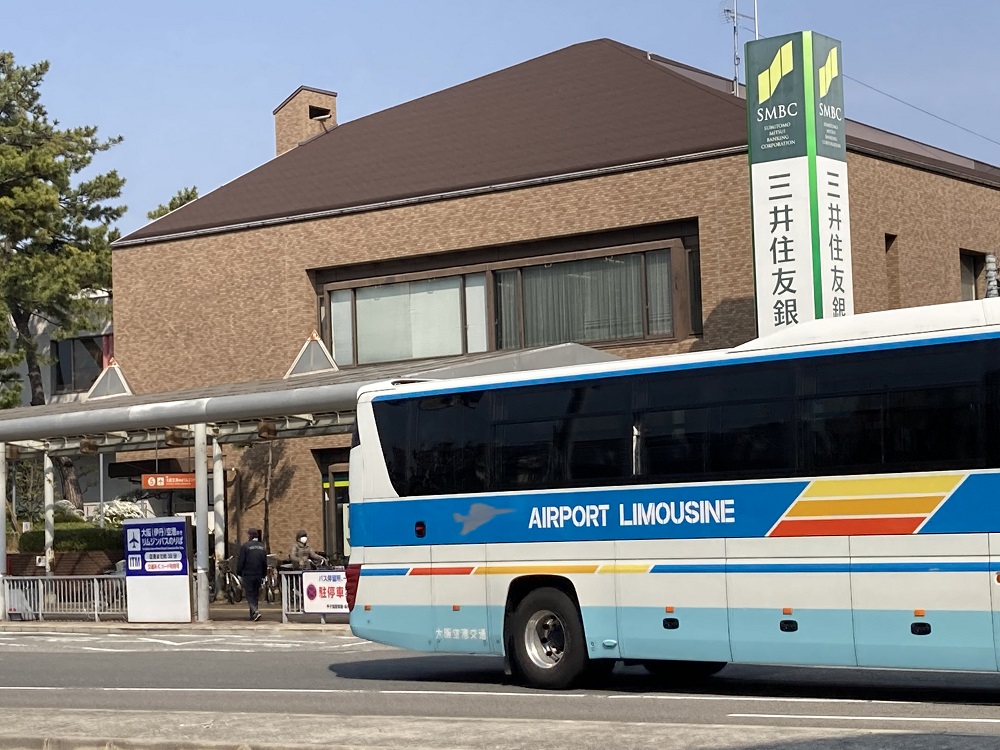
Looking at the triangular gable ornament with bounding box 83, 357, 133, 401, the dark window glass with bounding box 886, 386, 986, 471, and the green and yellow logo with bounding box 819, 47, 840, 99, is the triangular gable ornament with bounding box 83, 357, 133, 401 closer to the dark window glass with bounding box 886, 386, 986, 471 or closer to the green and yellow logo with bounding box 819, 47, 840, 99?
the green and yellow logo with bounding box 819, 47, 840, 99

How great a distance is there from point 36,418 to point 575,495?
67.4 feet

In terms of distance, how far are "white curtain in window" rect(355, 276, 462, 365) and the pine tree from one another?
20379mm

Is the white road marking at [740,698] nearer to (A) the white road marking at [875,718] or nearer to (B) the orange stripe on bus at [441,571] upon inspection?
(A) the white road marking at [875,718]

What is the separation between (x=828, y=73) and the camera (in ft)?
96.1

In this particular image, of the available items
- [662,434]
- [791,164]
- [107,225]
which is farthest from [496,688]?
[107,225]

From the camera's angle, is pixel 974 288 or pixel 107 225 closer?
pixel 974 288

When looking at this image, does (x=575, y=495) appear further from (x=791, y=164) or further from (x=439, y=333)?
(x=439, y=333)

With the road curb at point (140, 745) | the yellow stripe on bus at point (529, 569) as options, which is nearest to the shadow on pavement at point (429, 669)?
the yellow stripe on bus at point (529, 569)

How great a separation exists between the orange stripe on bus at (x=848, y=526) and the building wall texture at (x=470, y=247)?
60.5 feet

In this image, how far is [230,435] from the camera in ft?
109

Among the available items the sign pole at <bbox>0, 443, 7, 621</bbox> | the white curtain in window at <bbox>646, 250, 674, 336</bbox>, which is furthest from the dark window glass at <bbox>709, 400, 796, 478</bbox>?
the sign pole at <bbox>0, 443, 7, 621</bbox>

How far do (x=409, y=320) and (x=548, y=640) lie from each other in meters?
22.5

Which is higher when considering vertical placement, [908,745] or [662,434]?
[662,434]

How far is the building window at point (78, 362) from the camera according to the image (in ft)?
222
